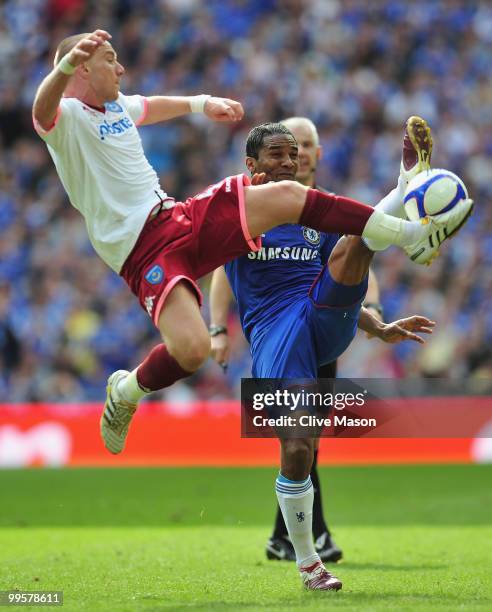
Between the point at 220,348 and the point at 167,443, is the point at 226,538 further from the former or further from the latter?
the point at 167,443

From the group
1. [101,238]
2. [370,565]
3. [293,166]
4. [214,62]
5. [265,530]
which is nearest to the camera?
[101,238]

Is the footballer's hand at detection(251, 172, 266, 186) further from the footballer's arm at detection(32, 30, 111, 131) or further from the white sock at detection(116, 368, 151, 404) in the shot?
the white sock at detection(116, 368, 151, 404)

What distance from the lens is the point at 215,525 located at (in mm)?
10836

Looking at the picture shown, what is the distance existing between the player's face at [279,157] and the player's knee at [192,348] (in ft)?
4.77

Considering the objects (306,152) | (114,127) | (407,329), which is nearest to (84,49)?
(114,127)

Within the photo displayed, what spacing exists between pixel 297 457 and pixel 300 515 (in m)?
0.37

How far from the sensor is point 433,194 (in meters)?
6.18

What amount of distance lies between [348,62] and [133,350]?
7404 millimetres

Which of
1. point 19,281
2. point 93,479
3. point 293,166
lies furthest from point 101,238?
point 19,281

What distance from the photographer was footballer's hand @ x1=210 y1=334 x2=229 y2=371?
8.27 m

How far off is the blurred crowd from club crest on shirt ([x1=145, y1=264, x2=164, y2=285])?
9833 millimetres

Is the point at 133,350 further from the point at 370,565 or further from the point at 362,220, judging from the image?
the point at 362,220

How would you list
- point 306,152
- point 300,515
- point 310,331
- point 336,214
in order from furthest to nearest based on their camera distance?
1. point 306,152
2. point 310,331
3. point 300,515
4. point 336,214

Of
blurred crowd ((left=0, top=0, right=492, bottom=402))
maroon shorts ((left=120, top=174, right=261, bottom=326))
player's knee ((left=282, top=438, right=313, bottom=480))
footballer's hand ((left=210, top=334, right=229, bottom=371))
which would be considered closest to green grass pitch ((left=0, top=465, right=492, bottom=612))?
player's knee ((left=282, top=438, right=313, bottom=480))
